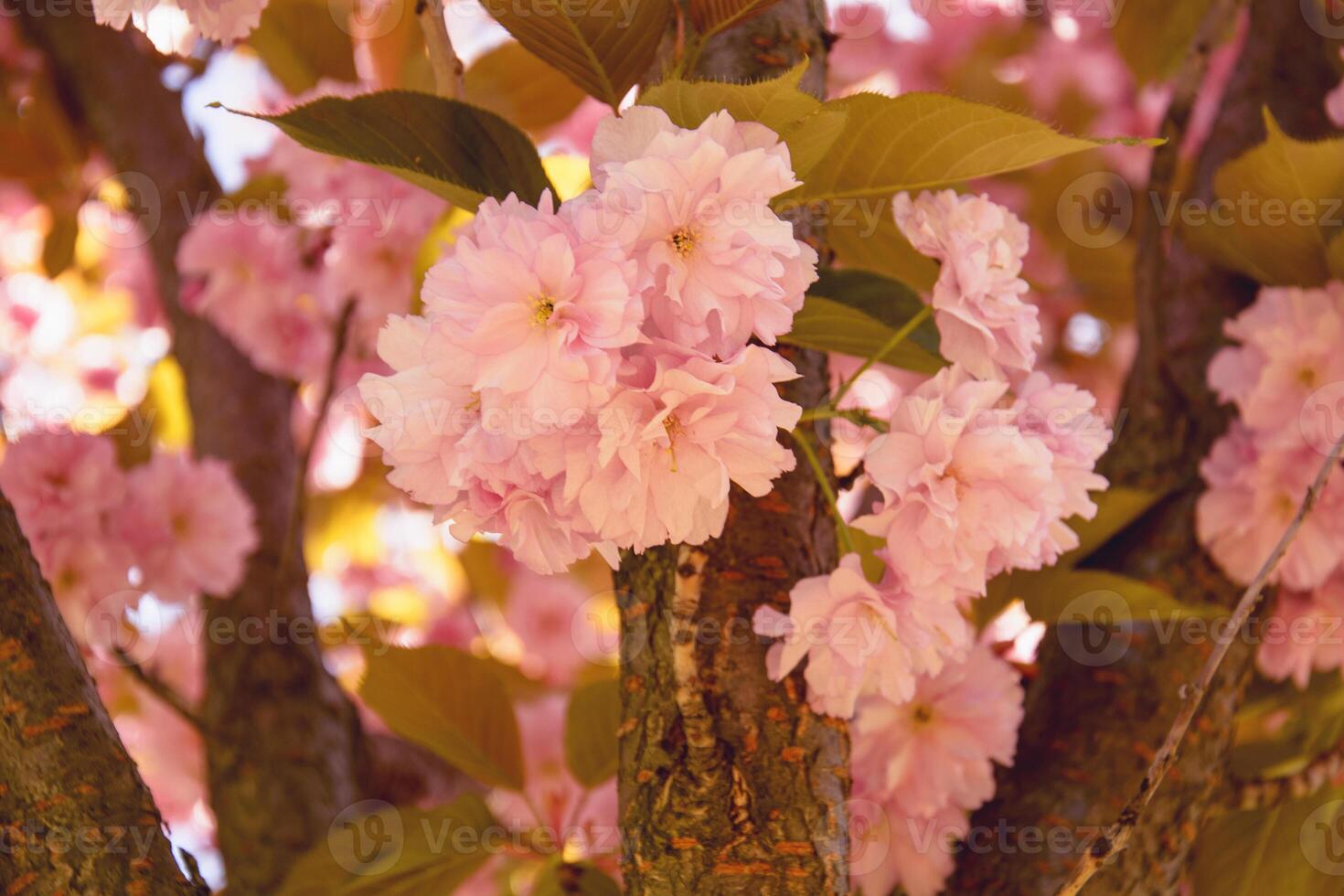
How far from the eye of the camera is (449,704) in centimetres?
109

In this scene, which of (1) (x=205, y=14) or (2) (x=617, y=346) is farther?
(1) (x=205, y=14)

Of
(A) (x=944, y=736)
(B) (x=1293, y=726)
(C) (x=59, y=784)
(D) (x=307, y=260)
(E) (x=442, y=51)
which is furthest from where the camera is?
(D) (x=307, y=260)

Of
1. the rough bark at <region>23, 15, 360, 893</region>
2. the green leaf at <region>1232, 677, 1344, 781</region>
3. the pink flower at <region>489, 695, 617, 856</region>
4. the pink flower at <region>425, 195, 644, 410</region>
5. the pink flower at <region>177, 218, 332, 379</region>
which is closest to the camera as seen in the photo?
the pink flower at <region>425, 195, 644, 410</region>

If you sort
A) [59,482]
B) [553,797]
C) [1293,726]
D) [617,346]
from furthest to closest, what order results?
1. [553,797]
2. [59,482]
3. [1293,726]
4. [617,346]

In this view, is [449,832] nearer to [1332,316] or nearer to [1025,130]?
[1025,130]

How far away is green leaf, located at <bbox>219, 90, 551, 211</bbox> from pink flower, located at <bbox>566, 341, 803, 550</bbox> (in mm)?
206

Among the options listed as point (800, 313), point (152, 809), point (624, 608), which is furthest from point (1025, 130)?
point (152, 809)

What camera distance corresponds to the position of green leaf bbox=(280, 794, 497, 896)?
0.98m

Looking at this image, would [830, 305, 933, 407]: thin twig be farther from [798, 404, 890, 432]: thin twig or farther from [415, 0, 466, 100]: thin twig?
[415, 0, 466, 100]: thin twig

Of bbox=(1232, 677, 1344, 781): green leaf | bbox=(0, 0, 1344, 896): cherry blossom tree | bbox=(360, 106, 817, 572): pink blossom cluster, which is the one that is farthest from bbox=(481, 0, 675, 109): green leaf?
bbox=(1232, 677, 1344, 781): green leaf

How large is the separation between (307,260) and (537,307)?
4.23ft

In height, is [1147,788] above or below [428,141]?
below

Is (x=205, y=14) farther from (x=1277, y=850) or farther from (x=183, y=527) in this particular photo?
(x=1277, y=850)

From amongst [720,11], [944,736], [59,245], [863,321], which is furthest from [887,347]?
[59,245]
